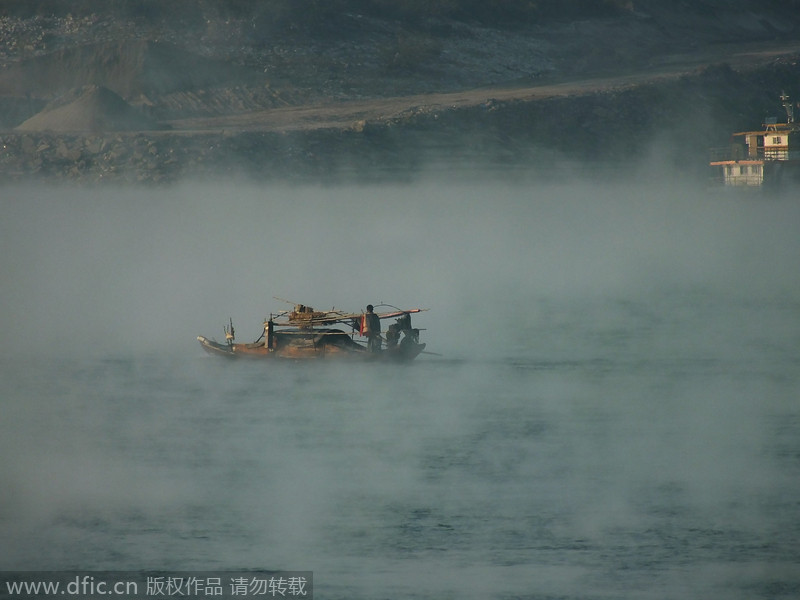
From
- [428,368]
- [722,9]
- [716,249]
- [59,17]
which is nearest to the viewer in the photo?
[428,368]

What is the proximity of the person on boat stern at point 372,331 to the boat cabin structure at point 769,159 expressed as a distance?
52.7m

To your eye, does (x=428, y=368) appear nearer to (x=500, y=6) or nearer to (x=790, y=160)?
(x=790, y=160)

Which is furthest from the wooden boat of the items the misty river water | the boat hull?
the misty river water

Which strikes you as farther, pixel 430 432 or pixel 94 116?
pixel 94 116

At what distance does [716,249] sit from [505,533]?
44689mm

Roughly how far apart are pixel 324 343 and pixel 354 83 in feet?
203

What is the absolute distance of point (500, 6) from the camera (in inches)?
4299

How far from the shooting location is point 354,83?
93250mm

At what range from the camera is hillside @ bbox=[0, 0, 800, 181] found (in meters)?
80.6

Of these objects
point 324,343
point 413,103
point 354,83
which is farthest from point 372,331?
point 354,83

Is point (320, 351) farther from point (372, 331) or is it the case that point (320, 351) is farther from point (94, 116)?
point (94, 116)

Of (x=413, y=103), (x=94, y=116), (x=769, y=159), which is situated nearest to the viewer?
(x=94, y=116)

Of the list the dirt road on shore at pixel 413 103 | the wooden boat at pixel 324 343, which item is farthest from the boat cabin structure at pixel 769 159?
the wooden boat at pixel 324 343

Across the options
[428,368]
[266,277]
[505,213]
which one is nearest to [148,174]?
[505,213]
